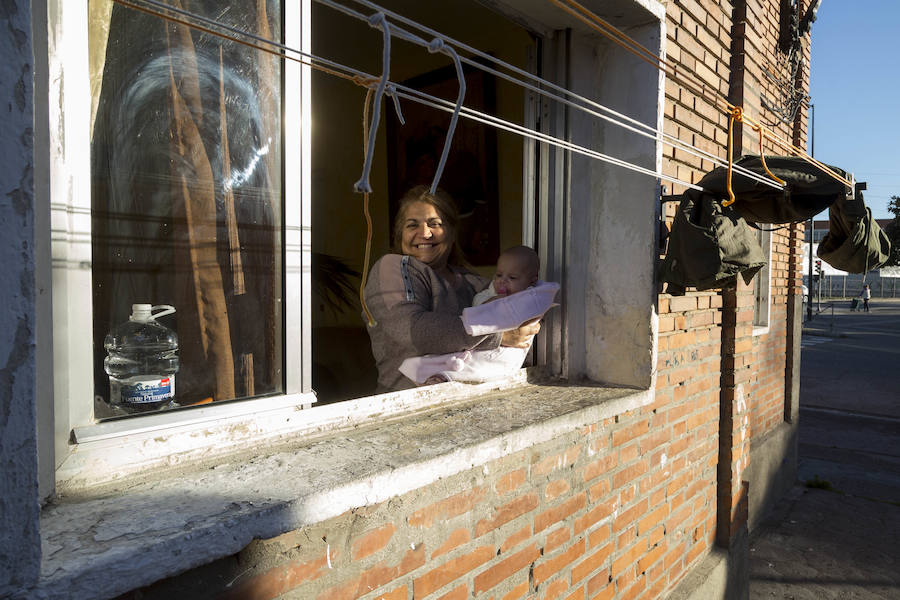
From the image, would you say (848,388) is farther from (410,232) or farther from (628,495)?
(410,232)

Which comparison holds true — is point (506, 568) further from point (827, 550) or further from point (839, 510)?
point (839, 510)

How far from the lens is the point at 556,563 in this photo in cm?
209

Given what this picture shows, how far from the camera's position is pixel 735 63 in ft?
12.0

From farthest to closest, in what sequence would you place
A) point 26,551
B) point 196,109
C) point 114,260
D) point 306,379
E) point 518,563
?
point 518,563 → point 306,379 → point 196,109 → point 114,260 → point 26,551

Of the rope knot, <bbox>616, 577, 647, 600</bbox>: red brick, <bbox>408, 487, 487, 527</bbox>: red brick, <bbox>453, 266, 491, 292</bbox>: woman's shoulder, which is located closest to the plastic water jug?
<bbox>408, 487, 487, 527</bbox>: red brick

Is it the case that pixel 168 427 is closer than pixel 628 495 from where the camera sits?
Yes

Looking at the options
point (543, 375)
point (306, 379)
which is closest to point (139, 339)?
point (306, 379)

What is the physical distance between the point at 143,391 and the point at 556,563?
1574 millimetres

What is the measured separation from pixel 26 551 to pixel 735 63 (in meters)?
4.23

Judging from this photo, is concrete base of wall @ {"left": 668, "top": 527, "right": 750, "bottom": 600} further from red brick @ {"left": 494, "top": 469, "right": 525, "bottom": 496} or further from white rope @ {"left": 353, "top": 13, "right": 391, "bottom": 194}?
white rope @ {"left": 353, "top": 13, "right": 391, "bottom": 194}

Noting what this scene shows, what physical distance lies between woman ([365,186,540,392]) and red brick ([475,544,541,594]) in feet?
2.47

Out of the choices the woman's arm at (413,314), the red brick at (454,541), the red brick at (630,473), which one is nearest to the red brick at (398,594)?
the red brick at (454,541)

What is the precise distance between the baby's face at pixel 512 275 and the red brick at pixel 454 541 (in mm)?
997

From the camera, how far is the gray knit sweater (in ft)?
6.90
